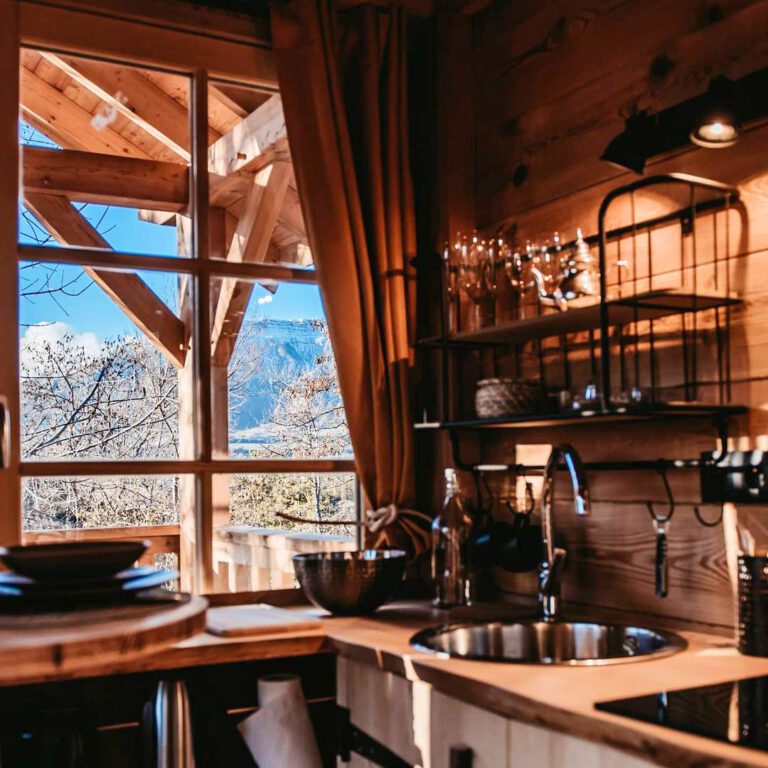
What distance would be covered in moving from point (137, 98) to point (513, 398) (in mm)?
1119

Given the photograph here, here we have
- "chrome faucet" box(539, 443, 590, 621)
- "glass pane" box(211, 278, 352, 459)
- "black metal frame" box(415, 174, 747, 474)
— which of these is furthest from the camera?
"glass pane" box(211, 278, 352, 459)

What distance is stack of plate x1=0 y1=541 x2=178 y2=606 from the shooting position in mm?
1271

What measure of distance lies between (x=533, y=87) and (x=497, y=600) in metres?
1.22

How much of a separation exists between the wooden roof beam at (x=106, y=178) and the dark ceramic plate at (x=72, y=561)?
1116mm

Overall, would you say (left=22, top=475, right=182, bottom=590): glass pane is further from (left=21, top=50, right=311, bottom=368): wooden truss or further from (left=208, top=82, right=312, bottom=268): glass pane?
(left=208, top=82, right=312, bottom=268): glass pane

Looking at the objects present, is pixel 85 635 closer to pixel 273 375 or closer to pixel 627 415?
pixel 627 415

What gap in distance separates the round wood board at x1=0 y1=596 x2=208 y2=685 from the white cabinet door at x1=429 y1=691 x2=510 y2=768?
1.58 feet

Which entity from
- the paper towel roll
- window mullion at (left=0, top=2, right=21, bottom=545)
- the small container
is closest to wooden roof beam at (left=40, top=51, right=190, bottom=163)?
window mullion at (left=0, top=2, right=21, bottom=545)

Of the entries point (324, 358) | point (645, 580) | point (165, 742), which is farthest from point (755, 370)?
point (165, 742)

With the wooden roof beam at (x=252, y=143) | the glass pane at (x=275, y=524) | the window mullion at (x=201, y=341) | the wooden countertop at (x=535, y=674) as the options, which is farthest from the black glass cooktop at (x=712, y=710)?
the wooden roof beam at (x=252, y=143)

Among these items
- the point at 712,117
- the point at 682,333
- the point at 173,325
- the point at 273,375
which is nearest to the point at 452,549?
the point at 273,375

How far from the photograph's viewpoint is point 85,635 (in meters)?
1.10

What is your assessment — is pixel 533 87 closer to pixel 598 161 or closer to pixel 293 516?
pixel 598 161

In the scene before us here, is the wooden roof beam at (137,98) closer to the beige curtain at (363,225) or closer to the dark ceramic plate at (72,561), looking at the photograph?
the beige curtain at (363,225)
